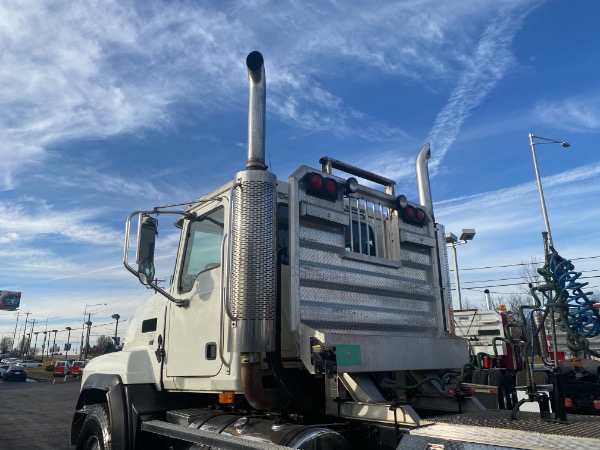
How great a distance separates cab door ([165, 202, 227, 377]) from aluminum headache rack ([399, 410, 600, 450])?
5.93 feet

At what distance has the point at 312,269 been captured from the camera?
3.80 metres

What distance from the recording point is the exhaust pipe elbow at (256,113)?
3.85 meters

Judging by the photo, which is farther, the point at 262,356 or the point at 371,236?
the point at 371,236

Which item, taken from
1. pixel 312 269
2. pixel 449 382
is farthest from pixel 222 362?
pixel 449 382

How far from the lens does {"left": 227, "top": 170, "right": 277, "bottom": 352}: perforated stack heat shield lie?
137 inches

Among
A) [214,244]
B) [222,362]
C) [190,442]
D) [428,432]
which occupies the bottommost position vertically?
[190,442]

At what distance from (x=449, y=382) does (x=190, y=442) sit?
7.44 feet

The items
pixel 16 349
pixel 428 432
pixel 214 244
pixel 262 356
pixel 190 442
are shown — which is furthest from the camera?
pixel 16 349

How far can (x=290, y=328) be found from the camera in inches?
139

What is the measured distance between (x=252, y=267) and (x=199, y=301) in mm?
931

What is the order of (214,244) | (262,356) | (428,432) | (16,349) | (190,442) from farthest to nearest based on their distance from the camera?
1. (16,349)
2. (214,244)
3. (190,442)
4. (262,356)
5. (428,432)

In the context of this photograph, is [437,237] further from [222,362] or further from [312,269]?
[222,362]

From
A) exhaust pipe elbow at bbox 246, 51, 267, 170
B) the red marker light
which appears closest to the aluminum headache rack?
the red marker light

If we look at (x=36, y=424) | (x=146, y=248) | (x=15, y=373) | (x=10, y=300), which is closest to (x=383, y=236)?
(x=146, y=248)
